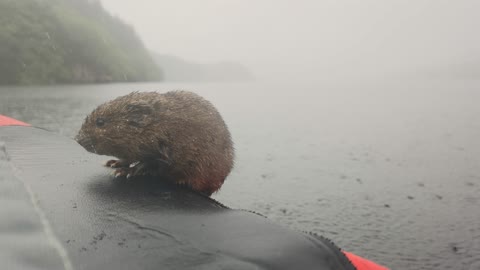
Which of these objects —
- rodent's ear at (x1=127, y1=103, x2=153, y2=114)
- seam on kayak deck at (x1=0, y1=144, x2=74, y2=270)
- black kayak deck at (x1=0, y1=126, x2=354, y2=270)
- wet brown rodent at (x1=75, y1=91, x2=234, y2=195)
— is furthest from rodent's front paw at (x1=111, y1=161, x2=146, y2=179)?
seam on kayak deck at (x1=0, y1=144, x2=74, y2=270)

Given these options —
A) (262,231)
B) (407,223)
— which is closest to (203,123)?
(262,231)

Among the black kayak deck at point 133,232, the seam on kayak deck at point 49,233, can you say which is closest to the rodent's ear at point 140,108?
the black kayak deck at point 133,232

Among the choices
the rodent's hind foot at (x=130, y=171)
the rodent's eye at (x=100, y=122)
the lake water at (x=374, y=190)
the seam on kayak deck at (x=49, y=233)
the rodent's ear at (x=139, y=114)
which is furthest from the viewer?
the lake water at (x=374, y=190)

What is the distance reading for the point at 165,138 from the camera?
5.43 m

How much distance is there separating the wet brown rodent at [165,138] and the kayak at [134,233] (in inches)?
53.9

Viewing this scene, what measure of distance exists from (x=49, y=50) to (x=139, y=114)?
461 ft

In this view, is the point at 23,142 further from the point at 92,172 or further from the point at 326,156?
the point at 326,156

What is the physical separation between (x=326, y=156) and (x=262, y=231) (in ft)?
72.6

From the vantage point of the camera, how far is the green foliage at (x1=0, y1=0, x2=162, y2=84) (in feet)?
355

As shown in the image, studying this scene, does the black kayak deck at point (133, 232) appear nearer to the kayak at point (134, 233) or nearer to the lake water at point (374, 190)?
the kayak at point (134, 233)

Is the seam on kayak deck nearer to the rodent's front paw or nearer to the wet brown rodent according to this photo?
the rodent's front paw

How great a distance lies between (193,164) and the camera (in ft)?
17.8

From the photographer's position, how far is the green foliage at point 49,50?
108250mm

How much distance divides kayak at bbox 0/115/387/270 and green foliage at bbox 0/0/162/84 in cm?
11323
